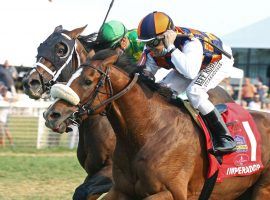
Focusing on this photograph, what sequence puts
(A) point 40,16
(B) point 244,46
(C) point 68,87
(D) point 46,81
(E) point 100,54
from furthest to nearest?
(B) point 244,46, (A) point 40,16, (D) point 46,81, (E) point 100,54, (C) point 68,87

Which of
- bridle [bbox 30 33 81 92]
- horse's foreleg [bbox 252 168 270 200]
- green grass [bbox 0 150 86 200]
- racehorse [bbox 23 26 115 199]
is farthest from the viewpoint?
green grass [bbox 0 150 86 200]

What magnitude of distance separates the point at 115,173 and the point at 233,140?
3.32 ft

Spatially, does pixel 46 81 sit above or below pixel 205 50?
below

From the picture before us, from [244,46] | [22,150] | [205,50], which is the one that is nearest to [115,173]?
[205,50]

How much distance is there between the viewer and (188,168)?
5570mm

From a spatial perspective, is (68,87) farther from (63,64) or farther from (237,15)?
(237,15)

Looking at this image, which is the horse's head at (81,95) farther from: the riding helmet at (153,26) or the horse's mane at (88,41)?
the horse's mane at (88,41)

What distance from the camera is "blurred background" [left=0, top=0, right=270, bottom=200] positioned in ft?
35.5

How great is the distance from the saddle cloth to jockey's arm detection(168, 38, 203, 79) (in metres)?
0.47

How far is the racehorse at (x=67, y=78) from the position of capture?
21.5ft

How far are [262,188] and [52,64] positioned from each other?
2.28m

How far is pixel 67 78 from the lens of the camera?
23.0ft

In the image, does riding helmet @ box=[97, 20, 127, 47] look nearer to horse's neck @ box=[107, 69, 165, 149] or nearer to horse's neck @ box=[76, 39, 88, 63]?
horse's neck @ box=[76, 39, 88, 63]

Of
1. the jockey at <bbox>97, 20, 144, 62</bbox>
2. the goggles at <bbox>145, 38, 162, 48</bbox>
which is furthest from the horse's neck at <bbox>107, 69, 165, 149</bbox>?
the jockey at <bbox>97, 20, 144, 62</bbox>
